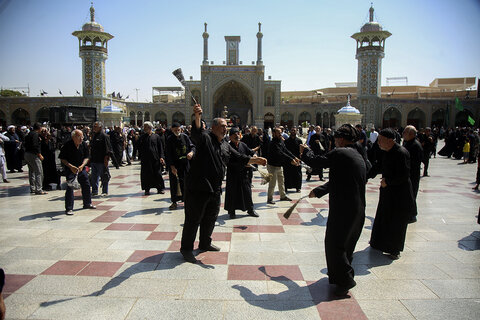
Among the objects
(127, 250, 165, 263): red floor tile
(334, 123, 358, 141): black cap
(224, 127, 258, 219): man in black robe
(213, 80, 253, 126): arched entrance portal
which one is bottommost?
(127, 250, 165, 263): red floor tile

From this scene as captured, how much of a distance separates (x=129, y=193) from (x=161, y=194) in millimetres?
746

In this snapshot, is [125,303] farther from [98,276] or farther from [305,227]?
[305,227]

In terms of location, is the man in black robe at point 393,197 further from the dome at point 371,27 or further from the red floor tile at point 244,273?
the dome at point 371,27

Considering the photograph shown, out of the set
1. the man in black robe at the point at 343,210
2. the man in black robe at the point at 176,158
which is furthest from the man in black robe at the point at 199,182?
the man in black robe at the point at 176,158

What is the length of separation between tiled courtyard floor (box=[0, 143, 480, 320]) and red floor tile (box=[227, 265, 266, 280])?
0.4 inches

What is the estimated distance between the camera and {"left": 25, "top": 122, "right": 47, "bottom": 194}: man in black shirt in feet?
25.3

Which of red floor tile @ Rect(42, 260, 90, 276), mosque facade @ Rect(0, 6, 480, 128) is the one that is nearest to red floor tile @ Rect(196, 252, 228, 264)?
red floor tile @ Rect(42, 260, 90, 276)

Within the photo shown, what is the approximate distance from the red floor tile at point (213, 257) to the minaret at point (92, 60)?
1472 inches

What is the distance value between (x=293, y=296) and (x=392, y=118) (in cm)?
4205

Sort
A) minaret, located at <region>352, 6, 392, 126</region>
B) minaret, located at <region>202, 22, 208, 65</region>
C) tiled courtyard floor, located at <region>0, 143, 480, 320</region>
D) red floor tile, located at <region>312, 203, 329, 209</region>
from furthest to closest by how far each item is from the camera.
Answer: minaret, located at <region>202, 22, 208, 65</region> → minaret, located at <region>352, 6, 392, 126</region> → red floor tile, located at <region>312, 203, 329, 209</region> → tiled courtyard floor, located at <region>0, 143, 480, 320</region>

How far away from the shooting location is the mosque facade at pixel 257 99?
37.0 meters

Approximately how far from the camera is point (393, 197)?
166 inches

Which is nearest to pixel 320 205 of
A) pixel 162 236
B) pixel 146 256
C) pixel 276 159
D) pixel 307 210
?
pixel 307 210

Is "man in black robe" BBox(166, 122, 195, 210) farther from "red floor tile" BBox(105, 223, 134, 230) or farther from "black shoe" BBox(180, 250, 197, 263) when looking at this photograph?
"black shoe" BBox(180, 250, 197, 263)
